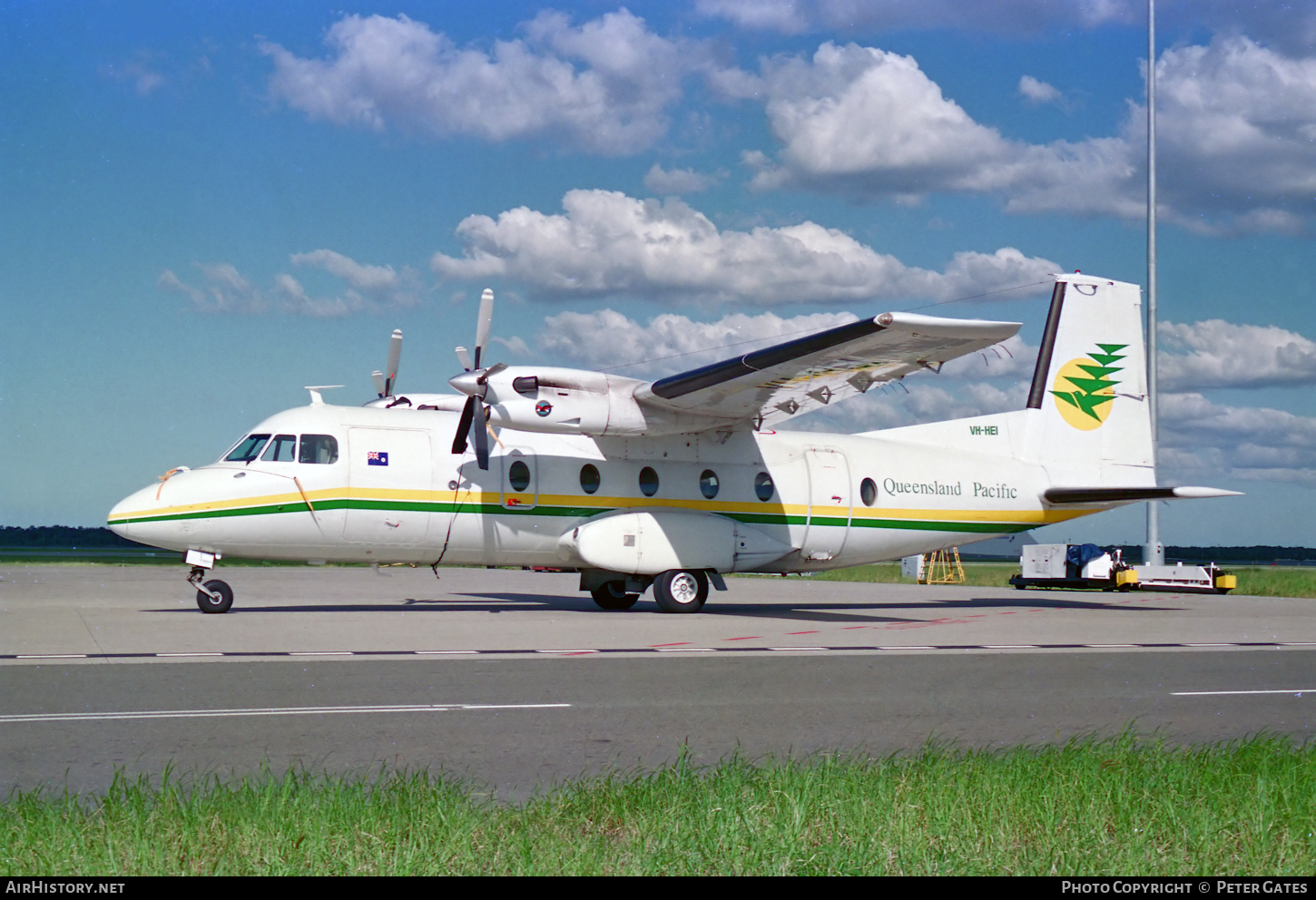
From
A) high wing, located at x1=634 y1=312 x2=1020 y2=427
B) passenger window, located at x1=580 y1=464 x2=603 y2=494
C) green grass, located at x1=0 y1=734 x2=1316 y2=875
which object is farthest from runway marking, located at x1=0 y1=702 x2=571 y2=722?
passenger window, located at x1=580 y1=464 x2=603 y2=494

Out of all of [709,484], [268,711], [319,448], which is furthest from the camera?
[709,484]

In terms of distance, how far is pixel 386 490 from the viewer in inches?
749

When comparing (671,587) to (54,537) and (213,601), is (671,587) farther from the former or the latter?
(54,537)

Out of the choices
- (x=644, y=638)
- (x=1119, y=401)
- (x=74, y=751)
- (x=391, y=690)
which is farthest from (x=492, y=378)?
(x=1119, y=401)

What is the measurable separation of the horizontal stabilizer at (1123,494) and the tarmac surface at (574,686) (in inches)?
109

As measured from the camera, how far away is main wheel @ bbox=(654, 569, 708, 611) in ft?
66.5

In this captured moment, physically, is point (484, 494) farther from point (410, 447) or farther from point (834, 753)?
point (834, 753)

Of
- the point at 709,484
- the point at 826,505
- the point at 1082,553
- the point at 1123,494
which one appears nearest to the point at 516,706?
the point at 709,484

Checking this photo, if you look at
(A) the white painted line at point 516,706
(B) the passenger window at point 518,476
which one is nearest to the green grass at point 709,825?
(A) the white painted line at point 516,706

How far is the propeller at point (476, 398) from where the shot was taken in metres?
18.8

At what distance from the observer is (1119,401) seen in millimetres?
24703

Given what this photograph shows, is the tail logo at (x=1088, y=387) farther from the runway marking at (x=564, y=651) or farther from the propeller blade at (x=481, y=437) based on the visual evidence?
the propeller blade at (x=481, y=437)

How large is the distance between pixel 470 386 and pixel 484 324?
1.94 m

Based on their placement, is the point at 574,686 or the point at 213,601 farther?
the point at 213,601
